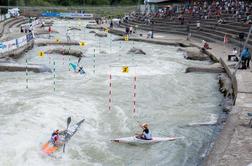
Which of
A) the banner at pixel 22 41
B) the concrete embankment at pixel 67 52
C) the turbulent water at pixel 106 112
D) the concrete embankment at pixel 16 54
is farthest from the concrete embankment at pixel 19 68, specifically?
the banner at pixel 22 41

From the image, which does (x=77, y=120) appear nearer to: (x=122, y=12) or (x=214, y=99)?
(x=214, y=99)

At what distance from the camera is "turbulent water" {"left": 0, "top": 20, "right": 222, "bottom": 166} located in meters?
15.6

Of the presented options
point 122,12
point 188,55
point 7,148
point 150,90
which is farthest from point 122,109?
point 122,12

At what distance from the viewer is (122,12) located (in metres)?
114

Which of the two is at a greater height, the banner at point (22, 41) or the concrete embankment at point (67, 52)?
the banner at point (22, 41)

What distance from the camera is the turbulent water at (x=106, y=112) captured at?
15648 mm

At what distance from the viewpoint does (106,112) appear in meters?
20.7

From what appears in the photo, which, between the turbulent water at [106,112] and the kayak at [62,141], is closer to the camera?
the kayak at [62,141]

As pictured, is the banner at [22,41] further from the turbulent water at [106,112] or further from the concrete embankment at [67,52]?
the turbulent water at [106,112]

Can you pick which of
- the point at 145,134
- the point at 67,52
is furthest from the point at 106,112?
the point at 67,52

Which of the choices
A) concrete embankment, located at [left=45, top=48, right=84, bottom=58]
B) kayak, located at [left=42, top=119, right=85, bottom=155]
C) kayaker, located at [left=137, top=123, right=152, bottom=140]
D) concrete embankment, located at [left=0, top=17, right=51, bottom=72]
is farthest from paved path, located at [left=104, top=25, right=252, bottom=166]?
concrete embankment, located at [left=45, top=48, right=84, bottom=58]

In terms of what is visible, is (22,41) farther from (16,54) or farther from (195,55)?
(195,55)

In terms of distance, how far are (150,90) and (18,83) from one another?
808 centimetres

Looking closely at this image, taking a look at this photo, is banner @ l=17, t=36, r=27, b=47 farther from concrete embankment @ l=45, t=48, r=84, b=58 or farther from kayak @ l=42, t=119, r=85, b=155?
kayak @ l=42, t=119, r=85, b=155
